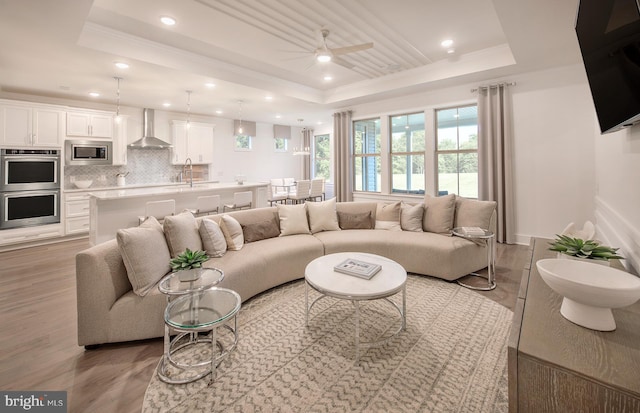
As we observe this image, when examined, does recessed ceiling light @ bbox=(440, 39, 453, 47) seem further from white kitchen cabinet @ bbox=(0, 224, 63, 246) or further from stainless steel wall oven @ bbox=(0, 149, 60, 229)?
white kitchen cabinet @ bbox=(0, 224, 63, 246)

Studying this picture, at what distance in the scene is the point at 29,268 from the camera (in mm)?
3994

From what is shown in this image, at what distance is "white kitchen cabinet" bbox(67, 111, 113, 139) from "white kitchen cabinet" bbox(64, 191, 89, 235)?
1.23 meters

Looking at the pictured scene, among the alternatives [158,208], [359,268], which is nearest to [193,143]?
[158,208]

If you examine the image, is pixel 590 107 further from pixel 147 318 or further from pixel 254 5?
pixel 147 318

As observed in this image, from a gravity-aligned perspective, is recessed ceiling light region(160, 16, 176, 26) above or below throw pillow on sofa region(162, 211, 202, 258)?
above

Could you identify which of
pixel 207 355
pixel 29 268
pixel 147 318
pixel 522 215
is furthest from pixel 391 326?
pixel 29 268

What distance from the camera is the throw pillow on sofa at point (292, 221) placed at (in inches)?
150

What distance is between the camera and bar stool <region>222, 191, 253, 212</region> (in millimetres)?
5590

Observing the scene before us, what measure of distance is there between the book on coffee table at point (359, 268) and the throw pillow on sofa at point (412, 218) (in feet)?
5.19

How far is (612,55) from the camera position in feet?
4.83

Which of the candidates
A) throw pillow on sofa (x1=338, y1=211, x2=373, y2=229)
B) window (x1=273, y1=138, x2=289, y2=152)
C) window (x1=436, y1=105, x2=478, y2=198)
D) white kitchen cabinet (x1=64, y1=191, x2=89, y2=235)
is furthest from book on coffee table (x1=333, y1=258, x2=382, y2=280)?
window (x1=273, y1=138, x2=289, y2=152)

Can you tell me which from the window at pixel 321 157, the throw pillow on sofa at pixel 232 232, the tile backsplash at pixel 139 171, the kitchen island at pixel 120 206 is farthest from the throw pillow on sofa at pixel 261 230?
the window at pixel 321 157

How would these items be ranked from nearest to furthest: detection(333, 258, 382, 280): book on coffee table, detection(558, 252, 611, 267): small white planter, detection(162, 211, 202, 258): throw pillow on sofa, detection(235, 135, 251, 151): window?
1. detection(558, 252, 611, 267): small white planter
2. detection(333, 258, 382, 280): book on coffee table
3. detection(162, 211, 202, 258): throw pillow on sofa
4. detection(235, 135, 251, 151): window

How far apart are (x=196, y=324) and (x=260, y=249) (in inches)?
56.3
